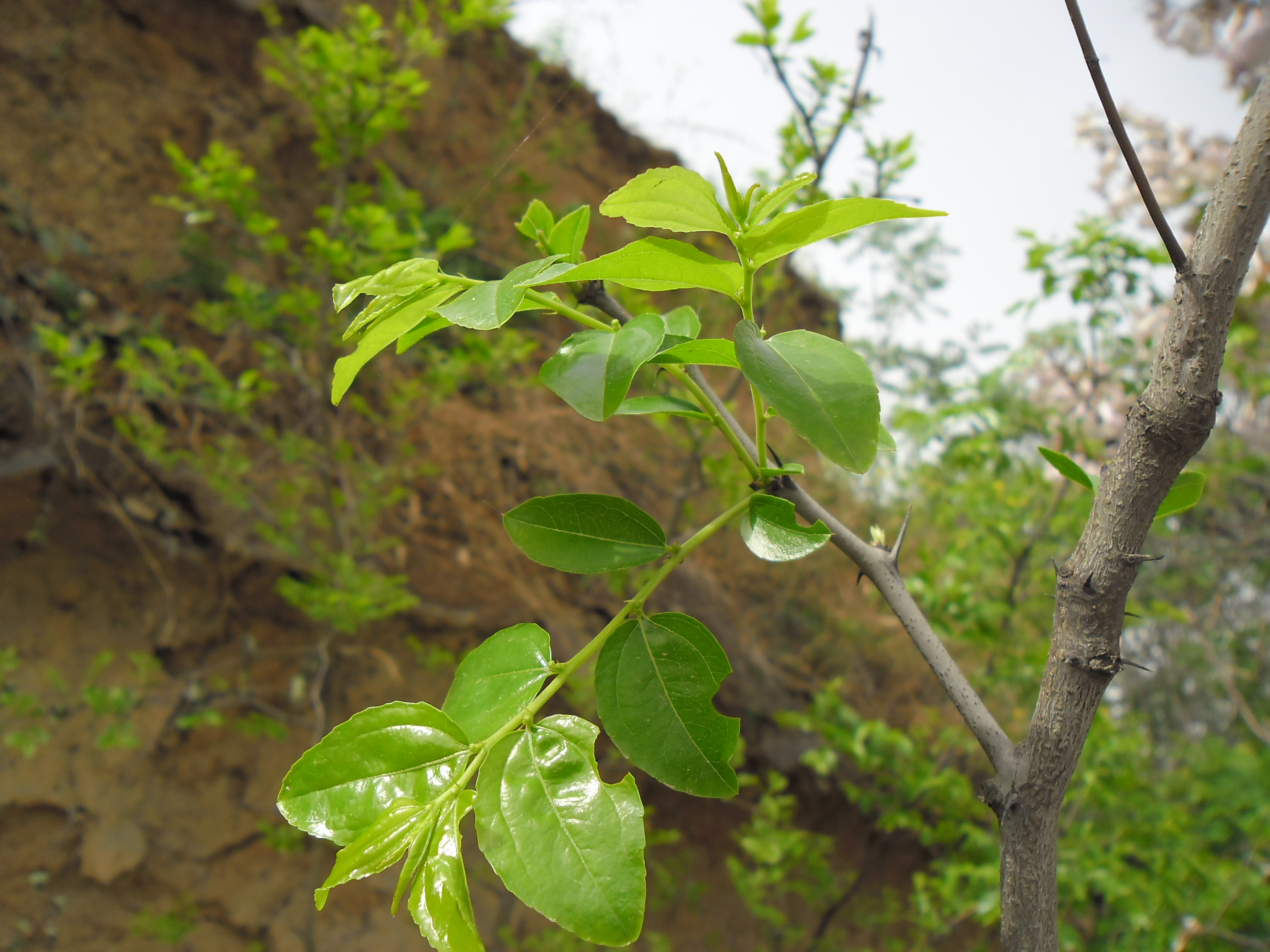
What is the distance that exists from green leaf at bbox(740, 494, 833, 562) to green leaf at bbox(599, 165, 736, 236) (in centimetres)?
17

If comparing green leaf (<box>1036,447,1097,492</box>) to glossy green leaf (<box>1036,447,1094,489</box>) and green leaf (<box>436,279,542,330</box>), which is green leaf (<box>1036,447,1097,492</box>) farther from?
green leaf (<box>436,279,542,330</box>)

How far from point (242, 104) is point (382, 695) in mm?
2795

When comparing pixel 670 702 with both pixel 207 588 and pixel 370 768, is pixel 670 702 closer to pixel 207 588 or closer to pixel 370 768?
pixel 370 768

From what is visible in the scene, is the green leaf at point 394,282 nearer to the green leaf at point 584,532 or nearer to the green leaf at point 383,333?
the green leaf at point 383,333

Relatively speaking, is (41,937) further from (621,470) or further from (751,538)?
(751,538)

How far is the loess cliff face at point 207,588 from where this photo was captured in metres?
2.38

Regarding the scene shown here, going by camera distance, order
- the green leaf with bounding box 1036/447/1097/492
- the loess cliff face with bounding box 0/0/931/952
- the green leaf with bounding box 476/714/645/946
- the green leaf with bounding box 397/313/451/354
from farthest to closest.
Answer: the loess cliff face with bounding box 0/0/931/952, the green leaf with bounding box 1036/447/1097/492, the green leaf with bounding box 397/313/451/354, the green leaf with bounding box 476/714/645/946

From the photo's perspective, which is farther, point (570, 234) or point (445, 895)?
point (570, 234)

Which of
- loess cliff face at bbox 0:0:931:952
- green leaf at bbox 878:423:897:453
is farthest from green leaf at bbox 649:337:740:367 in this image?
loess cliff face at bbox 0:0:931:952

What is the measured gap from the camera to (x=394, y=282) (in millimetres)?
437

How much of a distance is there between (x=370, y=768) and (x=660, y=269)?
1.06 ft

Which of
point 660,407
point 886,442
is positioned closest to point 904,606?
point 886,442

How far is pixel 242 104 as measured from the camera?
11.2ft

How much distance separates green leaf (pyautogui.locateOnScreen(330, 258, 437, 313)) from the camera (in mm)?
431
